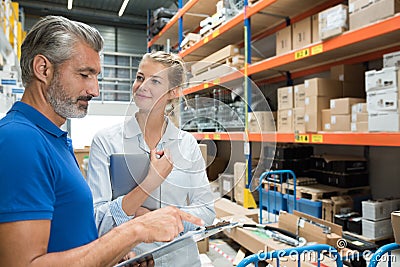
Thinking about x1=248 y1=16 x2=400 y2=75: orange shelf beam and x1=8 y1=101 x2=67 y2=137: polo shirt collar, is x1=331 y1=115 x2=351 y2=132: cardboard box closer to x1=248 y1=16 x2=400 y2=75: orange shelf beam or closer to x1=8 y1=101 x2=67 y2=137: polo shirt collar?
x1=248 y1=16 x2=400 y2=75: orange shelf beam

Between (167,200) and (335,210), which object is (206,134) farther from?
(335,210)

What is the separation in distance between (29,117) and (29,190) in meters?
0.23

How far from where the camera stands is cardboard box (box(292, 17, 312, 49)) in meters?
3.07

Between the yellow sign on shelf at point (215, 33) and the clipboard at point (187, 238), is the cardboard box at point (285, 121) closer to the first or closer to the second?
the yellow sign on shelf at point (215, 33)

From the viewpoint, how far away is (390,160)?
308cm

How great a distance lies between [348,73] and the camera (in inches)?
123

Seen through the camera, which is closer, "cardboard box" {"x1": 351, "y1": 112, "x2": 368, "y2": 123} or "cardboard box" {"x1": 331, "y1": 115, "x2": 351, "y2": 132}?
"cardboard box" {"x1": 351, "y1": 112, "x2": 368, "y2": 123}

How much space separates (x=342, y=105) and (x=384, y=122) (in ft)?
1.62

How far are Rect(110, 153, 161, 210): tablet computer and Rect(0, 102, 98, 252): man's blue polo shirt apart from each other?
8 centimetres

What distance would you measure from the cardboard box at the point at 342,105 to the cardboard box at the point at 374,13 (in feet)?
1.81

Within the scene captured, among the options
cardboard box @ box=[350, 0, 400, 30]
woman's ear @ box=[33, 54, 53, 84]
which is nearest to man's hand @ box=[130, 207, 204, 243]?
woman's ear @ box=[33, 54, 53, 84]

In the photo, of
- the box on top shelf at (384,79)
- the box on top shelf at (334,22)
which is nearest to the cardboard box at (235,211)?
the box on top shelf at (384,79)

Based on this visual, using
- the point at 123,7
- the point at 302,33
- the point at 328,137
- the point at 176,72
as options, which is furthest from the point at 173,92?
the point at 123,7

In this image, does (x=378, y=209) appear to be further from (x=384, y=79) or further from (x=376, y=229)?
(x=384, y=79)
